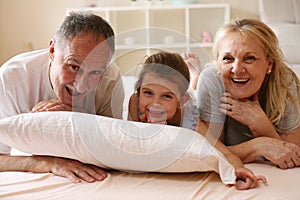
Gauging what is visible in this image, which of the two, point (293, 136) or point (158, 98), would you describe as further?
point (293, 136)

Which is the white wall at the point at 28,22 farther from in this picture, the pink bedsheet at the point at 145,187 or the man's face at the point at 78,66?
the pink bedsheet at the point at 145,187

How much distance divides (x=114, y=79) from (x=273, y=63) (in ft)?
1.79

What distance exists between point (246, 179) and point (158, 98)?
0.36 metres

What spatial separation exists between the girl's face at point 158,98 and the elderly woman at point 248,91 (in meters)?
0.17

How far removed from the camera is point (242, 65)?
151cm

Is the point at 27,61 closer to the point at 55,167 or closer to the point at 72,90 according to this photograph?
the point at 72,90

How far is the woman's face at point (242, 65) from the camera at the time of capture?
59.4 inches

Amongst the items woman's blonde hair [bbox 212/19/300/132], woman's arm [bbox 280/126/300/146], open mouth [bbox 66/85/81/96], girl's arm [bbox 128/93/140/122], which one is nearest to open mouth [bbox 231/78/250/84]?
woman's blonde hair [bbox 212/19/300/132]

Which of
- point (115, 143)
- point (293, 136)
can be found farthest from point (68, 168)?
point (293, 136)

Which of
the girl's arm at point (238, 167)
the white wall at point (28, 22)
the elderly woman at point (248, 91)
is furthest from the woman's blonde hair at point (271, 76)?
the white wall at point (28, 22)

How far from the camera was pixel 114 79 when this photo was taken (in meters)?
1.64

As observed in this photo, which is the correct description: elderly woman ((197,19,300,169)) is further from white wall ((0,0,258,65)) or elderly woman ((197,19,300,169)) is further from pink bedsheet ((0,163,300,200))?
white wall ((0,0,258,65))

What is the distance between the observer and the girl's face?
4.53 feet

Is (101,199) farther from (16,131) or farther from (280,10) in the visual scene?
(280,10)
